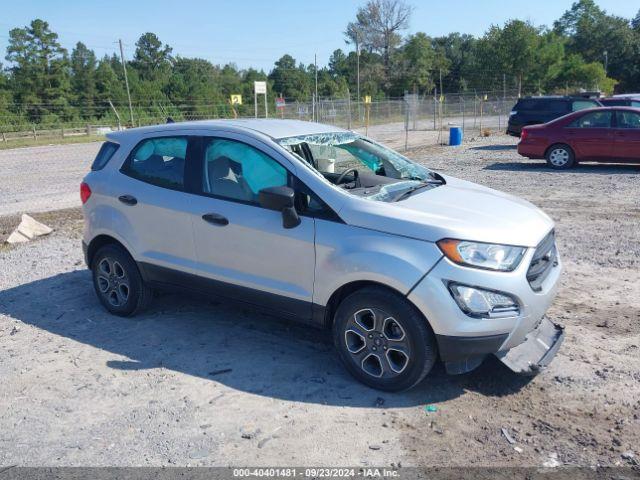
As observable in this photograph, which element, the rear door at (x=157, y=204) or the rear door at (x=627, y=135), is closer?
the rear door at (x=157, y=204)

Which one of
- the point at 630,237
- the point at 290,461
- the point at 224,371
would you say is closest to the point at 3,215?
the point at 224,371

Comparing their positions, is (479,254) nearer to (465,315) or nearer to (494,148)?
(465,315)

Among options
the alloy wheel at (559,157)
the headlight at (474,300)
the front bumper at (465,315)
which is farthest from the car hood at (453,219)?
the alloy wheel at (559,157)

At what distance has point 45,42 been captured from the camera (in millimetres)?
56250

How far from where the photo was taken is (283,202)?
4254mm

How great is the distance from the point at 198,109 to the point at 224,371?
46.1 m

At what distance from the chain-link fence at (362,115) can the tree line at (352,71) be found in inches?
17.2

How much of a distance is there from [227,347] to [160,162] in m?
1.76

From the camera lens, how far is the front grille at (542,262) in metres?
4.01

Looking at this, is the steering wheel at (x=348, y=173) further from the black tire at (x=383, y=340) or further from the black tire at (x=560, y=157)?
the black tire at (x=560, y=157)

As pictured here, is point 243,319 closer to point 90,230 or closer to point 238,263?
point 238,263

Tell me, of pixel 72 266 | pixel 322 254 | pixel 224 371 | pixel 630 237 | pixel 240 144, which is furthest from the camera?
pixel 630 237

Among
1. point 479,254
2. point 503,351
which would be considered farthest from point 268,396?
point 479,254

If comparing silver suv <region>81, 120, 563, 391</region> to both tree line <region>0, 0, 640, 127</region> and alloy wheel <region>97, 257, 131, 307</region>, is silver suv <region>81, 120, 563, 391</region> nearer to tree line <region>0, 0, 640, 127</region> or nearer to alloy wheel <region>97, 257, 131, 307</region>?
alloy wheel <region>97, 257, 131, 307</region>
